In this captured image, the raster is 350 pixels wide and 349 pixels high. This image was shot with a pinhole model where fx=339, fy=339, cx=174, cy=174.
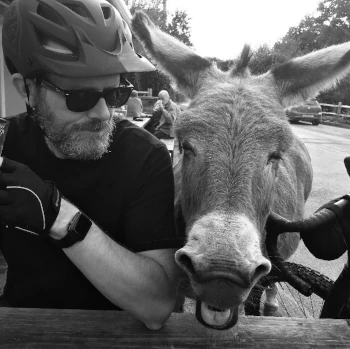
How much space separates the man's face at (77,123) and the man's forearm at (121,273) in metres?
0.43

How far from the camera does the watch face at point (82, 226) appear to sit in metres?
1.47

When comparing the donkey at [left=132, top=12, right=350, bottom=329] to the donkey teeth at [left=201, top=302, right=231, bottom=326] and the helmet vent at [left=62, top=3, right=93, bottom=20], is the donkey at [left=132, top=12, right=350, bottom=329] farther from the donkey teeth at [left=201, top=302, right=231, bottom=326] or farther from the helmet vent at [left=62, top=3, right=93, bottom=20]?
the helmet vent at [left=62, top=3, right=93, bottom=20]

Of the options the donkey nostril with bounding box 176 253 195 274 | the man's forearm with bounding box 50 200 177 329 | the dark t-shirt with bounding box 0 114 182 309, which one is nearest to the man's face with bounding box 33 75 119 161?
the dark t-shirt with bounding box 0 114 182 309

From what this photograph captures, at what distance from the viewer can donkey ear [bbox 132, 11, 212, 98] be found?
2545 millimetres

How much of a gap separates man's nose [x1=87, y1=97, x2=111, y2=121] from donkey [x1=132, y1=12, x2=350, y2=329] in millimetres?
527

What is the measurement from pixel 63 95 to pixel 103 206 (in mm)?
653

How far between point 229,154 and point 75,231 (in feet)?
3.11

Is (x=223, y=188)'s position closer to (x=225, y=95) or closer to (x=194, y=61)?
(x=225, y=95)

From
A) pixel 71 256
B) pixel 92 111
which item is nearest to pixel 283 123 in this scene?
pixel 92 111

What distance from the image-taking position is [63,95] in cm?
186

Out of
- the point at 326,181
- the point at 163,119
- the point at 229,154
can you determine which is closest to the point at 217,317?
the point at 229,154

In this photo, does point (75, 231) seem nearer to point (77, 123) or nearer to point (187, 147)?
point (77, 123)

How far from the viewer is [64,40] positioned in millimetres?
1875

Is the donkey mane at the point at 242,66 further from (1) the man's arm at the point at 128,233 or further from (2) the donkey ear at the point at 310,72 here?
(1) the man's arm at the point at 128,233
